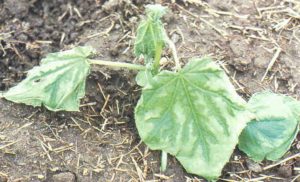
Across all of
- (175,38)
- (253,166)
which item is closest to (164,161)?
(253,166)

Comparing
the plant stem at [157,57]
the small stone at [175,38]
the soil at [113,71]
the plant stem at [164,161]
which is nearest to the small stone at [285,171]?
the soil at [113,71]

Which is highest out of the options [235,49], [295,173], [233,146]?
[235,49]

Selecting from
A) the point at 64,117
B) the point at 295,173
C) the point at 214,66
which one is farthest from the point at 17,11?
the point at 295,173

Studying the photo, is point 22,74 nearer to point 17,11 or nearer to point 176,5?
point 17,11

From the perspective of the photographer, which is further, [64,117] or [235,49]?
[235,49]

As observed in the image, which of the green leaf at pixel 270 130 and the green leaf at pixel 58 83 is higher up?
the green leaf at pixel 58 83

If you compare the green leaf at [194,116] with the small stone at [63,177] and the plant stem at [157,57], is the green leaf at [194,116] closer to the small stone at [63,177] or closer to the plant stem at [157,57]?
the plant stem at [157,57]

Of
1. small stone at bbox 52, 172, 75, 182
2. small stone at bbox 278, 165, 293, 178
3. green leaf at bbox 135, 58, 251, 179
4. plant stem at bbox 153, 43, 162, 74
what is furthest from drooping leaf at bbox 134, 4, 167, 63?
small stone at bbox 278, 165, 293, 178
